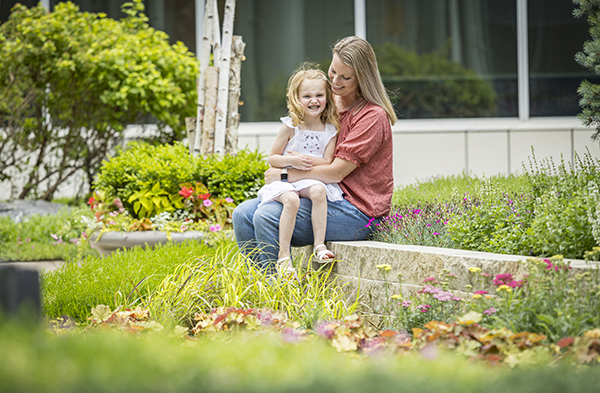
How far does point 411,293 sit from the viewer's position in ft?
9.10

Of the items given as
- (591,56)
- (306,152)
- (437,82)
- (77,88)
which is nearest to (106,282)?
(306,152)

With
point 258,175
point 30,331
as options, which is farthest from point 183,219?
point 30,331

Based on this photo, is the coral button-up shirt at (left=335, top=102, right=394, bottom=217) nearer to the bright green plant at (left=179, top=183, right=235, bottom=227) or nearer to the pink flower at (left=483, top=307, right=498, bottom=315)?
the pink flower at (left=483, top=307, right=498, bottom=315)

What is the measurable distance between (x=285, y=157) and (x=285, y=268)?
0.65 metres

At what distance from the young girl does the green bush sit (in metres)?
1.31

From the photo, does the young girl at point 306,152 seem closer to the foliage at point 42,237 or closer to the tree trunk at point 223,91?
the tree trunk at point 223,91

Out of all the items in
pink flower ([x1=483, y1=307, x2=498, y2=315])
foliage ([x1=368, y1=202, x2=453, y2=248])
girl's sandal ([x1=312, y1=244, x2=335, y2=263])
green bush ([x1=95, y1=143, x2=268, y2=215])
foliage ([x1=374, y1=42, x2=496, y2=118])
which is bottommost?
pink flower ([x1=483, y1=307, x2=498, y2=315])

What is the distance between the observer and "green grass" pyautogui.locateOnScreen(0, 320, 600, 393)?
1.31m

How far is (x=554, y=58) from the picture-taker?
751 cm

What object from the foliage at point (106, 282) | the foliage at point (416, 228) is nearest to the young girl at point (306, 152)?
the foliage at point (416, 228)

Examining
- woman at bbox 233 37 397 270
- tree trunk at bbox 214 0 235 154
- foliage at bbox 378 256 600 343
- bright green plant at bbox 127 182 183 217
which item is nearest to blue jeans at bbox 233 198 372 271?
woman at bbox 233 37 397 270

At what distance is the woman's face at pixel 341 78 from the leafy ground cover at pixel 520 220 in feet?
2.63

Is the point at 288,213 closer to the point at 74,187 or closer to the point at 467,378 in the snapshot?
the point at 467,378

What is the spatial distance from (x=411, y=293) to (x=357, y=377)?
1.43m
